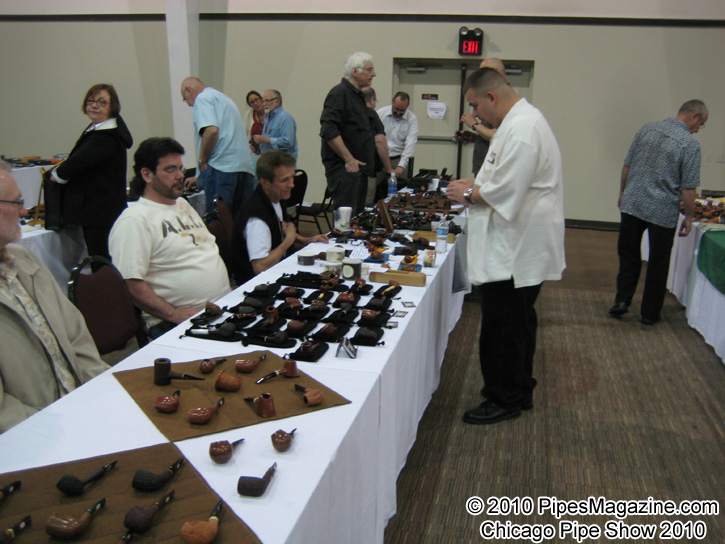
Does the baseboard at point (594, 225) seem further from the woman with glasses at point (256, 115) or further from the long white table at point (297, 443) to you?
the long white table at point (297, 443)

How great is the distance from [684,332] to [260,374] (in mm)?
3295

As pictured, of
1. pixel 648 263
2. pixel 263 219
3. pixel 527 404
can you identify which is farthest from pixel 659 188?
pixel 263 219

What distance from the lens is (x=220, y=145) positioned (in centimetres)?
438

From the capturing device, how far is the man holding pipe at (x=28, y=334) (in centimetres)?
148

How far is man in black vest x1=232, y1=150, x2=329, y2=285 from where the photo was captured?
8.82ft

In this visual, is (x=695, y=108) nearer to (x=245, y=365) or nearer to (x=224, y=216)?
(x=224, y=216)

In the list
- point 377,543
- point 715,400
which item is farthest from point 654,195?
point 377,543

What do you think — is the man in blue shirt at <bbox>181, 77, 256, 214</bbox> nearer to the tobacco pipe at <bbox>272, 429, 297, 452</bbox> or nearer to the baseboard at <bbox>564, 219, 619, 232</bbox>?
the tobacco pipe at <bbox>272, 429, 297, 452</bbox>

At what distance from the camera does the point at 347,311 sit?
1.99 metres

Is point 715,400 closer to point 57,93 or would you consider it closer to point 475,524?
point 475,524

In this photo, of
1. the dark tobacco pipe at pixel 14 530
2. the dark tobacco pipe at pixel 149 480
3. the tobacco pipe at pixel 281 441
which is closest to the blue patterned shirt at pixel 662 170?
the tobacco pipe at pixel 281 441

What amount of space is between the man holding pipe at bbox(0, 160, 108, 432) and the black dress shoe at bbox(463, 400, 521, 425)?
5.38 ft

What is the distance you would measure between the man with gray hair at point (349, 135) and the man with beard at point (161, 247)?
1.62 m

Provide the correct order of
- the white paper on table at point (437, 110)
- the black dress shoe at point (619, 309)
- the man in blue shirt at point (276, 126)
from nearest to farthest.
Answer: the black dress shoe at point (619, 309) → the man in blue shirt at point (276, 126) → the white paper on table at point (437, 110)
